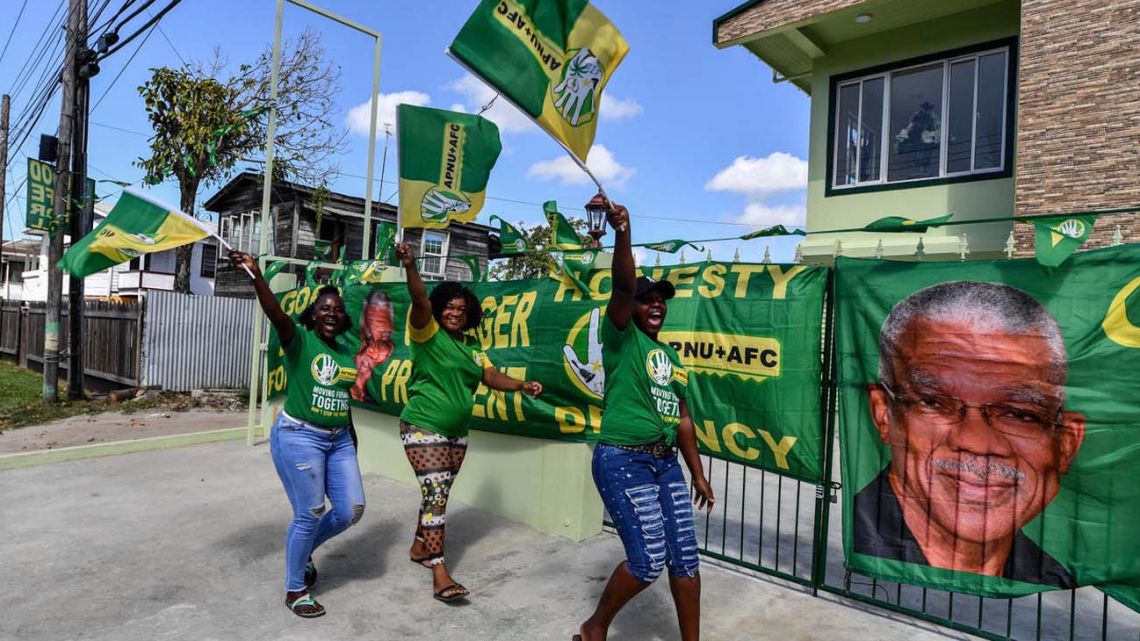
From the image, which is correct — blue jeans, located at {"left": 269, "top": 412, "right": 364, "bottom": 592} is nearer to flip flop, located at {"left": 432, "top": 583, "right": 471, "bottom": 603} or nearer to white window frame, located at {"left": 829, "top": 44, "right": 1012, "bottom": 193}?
flip flop, located at {"left": 432, "top": 583, "right": 471, "bottom": 603}

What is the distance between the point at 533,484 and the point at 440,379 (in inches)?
71.0

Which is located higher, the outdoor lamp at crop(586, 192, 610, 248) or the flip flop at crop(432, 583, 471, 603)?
the outdoor lamp at crop(586, 192, 610, 248)

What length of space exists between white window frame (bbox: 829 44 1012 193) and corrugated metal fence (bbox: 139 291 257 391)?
12338 mm

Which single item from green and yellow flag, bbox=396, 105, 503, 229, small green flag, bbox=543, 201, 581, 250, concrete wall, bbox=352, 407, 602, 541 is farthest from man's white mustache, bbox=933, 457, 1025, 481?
green and yellow flag, bbox=396, 105, 503, 229

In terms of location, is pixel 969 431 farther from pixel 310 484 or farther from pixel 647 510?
pixel 310 484

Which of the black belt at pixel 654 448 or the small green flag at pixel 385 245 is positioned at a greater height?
the small green flag at pixel 385 245

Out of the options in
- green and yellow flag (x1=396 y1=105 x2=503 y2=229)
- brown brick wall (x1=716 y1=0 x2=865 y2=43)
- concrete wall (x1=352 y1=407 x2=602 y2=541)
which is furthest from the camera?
brown brick wall (x1=716 y1=0 x2=865 y2=43)

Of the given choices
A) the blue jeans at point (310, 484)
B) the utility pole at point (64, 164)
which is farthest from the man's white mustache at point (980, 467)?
the utility pole at point (64, 164)

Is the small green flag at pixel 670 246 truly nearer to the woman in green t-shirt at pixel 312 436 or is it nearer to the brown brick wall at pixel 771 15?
the woman in green t-shirt at pixel 312 436

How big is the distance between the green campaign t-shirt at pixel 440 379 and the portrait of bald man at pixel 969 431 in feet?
7.74

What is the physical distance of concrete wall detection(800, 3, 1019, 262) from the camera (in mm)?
10641

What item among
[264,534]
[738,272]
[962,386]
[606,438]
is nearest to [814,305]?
[738,272]

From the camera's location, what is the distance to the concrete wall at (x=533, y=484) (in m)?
5.46

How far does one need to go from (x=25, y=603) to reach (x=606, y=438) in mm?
3532
